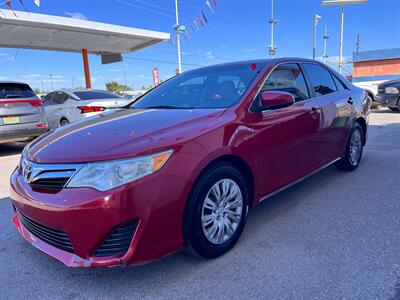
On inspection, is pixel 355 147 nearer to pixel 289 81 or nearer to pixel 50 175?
pixel 289 81

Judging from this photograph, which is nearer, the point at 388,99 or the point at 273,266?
the point at 273,266

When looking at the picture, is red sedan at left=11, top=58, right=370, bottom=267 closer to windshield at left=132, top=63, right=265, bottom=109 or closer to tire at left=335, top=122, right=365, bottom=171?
windshield at left=132, top=63, right=265, bottom=109

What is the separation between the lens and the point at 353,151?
457 cm

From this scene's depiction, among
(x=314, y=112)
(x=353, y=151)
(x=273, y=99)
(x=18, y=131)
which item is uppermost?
(x=273, y=99)

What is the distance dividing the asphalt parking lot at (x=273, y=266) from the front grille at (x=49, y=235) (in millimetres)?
341

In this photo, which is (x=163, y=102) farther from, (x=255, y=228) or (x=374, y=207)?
(x=374, y=207)

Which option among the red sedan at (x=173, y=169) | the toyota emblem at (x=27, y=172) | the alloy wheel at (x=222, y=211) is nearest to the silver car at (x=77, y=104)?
the red sedan at (x=173, y=169)

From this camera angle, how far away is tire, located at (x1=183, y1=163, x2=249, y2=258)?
7.31 feet

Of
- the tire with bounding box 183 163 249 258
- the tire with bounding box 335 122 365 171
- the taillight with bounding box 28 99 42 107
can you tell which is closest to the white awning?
the taillight with bounding box 28 99 42 107

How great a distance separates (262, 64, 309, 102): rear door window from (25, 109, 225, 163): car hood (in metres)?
0.83

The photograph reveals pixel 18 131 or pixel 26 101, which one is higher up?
pixel 26 101

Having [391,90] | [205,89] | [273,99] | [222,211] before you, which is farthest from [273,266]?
[391,90]

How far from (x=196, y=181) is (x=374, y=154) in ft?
15.1

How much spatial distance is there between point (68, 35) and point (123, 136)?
14.8 m
